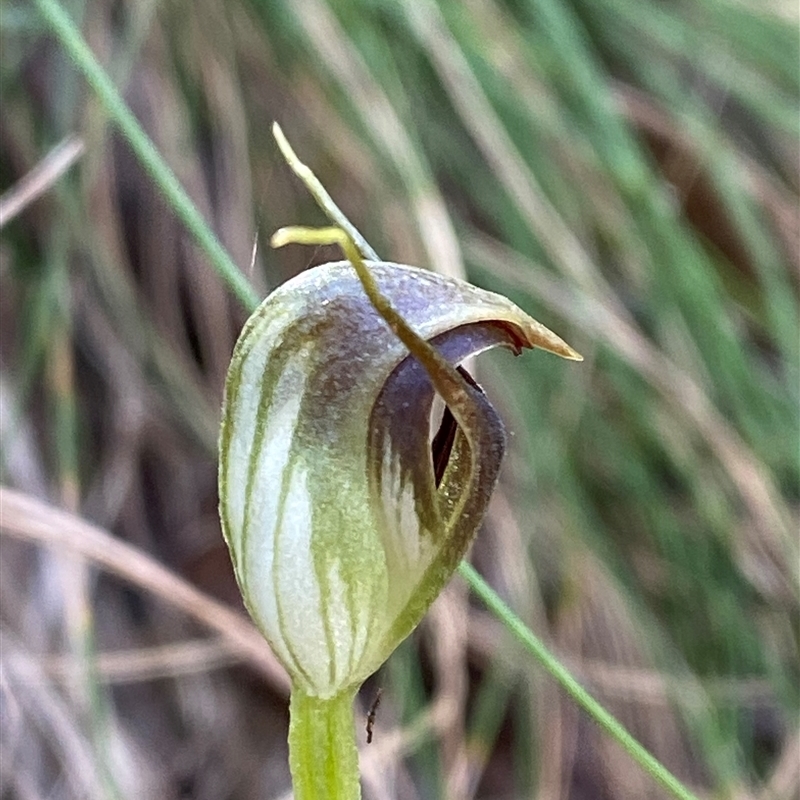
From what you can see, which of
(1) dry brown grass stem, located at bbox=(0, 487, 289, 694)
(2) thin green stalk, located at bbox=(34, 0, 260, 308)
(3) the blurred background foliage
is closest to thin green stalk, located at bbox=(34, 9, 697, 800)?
(2) thin green stalk, located at bbox=(34, 0, 260, 308)

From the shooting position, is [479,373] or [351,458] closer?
[351,458]

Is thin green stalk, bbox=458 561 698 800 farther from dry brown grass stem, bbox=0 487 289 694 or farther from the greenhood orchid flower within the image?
dry brown grass stem, bbox=0 487 289 694

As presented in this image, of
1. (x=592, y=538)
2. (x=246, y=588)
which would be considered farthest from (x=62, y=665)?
(x=246, y=588)

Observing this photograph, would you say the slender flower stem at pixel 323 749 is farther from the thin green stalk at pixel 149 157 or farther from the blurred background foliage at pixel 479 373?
the blurred background foliage at pixel 479 373

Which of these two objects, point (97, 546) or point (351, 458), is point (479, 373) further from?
point (351, 458)

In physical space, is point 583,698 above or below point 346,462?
below

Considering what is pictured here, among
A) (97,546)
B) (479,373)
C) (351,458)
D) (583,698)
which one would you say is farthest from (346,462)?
(479,373)

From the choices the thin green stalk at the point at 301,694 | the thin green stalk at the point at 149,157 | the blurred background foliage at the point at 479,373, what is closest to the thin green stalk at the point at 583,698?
the thin green stalk at the point at 301,694

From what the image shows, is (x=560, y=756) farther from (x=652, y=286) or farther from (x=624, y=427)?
(x=652, y=286)
